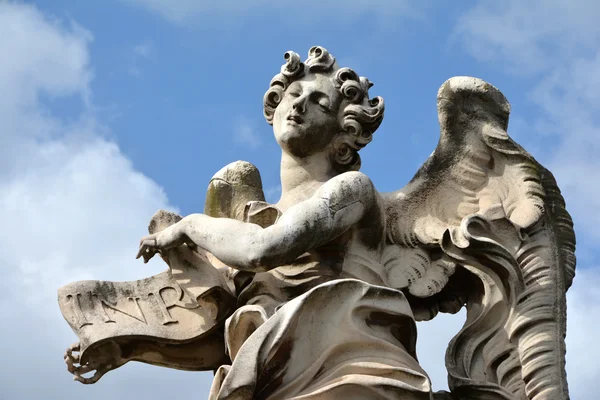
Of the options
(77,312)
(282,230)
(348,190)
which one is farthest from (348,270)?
(77,312)

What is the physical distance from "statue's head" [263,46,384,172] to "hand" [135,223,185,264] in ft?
3.01

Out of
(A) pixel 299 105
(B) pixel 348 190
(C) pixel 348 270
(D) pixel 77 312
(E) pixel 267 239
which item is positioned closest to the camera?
(E) pixel 267 239

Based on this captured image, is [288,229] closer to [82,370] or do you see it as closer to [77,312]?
[77,312]

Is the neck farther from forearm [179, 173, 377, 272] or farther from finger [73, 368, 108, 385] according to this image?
finger [73, 368, 108, 385]

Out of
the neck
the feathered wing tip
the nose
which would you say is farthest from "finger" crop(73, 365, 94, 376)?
the nose

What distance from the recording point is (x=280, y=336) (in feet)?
33.3

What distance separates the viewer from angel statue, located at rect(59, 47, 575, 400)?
10.3 metres

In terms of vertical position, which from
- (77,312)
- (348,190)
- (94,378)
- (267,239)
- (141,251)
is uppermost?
(348,190)

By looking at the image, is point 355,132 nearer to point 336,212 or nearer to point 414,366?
point 336,212

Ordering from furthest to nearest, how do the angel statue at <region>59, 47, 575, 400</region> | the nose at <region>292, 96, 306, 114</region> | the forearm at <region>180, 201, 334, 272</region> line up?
the nose at <region>292, 96, 306, 114</region>
the forearm at <region>180, 201, 334, 272</region>
the angel statue at <region>59, 47, 575, 400</region>

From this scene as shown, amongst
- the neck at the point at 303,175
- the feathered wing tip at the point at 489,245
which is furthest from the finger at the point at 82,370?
the feathered wing tip at the point at 489,245

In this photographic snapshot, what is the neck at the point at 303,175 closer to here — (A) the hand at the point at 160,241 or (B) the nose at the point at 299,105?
(B) the nose at the point at 299,105

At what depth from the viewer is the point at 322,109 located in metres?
11.4

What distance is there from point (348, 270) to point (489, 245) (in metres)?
0.83
